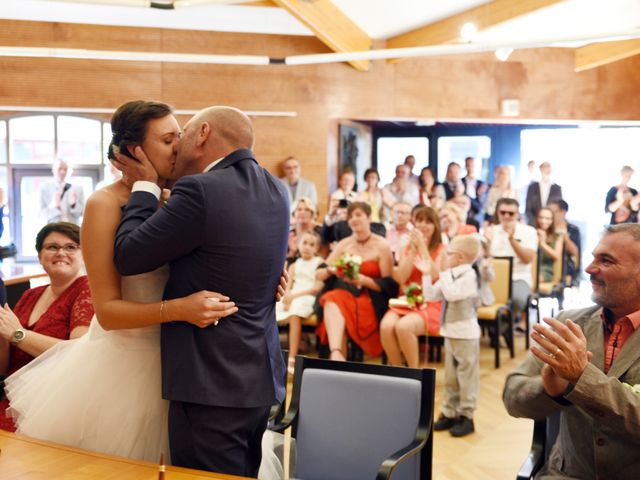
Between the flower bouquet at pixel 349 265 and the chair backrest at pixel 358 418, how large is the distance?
316 centimetres

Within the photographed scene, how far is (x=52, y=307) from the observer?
115 inches

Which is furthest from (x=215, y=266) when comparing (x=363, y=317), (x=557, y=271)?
(x=557, y=271)

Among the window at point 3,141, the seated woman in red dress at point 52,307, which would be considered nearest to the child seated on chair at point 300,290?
the seated woman in red dress at point 52,307

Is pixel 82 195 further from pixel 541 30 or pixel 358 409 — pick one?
pixel 358 409

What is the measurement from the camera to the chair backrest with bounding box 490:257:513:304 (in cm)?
654

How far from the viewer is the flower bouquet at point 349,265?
19.0ft

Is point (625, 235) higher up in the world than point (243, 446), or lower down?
higher up

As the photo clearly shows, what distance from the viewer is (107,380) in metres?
2.00

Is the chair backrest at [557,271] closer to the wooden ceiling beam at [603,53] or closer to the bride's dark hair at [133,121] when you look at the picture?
the wooden ceiling beam at [603,53]

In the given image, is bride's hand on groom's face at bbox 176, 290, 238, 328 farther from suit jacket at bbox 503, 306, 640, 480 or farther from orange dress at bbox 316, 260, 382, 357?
orange dress at bbox 316, 260, 382, 357

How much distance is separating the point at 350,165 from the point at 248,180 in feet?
30.7

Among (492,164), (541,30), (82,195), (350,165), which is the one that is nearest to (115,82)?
(82,195)

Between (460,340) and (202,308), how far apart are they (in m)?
3.11

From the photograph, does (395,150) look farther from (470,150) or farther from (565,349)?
(565,349)
